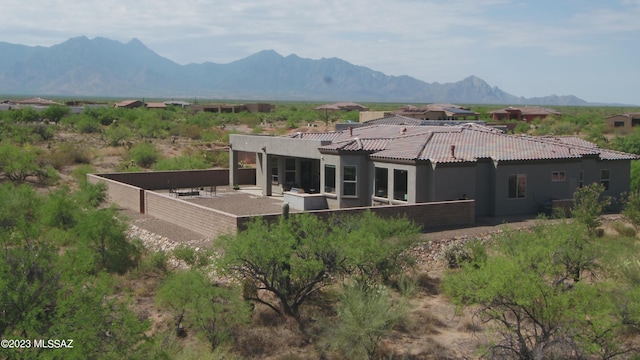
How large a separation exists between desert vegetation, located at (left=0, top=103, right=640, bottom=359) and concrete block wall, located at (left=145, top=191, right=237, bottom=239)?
1491mm

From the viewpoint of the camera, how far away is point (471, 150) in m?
30.7

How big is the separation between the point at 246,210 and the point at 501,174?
10.8 m

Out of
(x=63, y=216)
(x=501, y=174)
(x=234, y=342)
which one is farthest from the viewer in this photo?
(x=501, y=174)

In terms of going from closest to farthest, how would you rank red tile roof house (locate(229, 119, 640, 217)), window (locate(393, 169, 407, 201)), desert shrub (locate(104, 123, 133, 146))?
red tile roof house (locate(229, 119, 640, 217)), window (locate(393, 169, 407, 201)), desert shrub (locate(104, 123, 133, 146))

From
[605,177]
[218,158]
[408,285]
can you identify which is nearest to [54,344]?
[408,285]

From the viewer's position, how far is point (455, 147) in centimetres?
3092

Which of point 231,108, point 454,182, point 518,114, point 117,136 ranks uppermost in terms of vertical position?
point 231,108

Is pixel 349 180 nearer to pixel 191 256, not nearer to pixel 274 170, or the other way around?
pixel 274 170

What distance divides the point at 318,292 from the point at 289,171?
1766 centimetres

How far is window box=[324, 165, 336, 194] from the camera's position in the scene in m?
31.7

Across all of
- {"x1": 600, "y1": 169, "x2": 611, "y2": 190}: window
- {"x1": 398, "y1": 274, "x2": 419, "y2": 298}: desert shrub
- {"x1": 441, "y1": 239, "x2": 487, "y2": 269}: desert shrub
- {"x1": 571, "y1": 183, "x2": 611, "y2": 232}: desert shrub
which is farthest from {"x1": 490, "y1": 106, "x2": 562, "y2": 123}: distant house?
{"x1": 398, "y1": 274, "x2": 419, "y2": 298}: desert shrub

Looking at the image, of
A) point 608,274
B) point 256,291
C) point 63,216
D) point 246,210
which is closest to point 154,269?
point 256,291

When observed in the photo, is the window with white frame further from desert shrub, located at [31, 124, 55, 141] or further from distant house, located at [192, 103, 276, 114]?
distant house, located at [192, 103, 276, 114]

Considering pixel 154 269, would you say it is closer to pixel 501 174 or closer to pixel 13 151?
pixel 501 174
